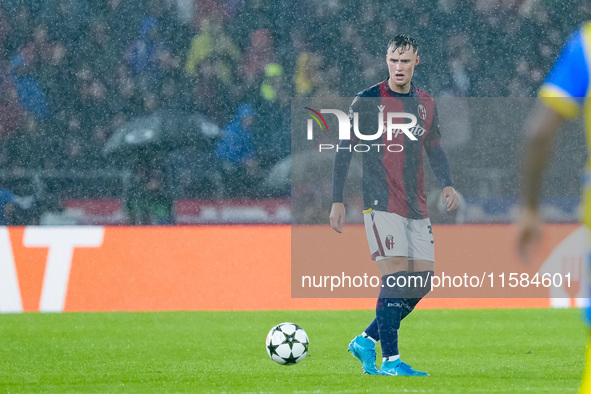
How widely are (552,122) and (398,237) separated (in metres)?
3.42

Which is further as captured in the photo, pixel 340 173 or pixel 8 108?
pixel 8 108

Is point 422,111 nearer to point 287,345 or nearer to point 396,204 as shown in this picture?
point 396,204

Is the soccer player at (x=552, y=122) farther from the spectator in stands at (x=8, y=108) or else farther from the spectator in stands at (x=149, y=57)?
the spectator in stands at (x=149, y=57)

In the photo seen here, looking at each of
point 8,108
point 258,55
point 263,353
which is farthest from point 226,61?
point 263,353

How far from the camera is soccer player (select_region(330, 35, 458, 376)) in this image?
589 cm

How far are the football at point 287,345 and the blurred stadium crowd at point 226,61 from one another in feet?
22.2

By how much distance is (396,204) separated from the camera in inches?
238

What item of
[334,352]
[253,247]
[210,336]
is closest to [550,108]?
[334,352]

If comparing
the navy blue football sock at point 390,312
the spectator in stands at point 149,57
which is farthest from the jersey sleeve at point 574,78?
the spectator in stands at point 149,57

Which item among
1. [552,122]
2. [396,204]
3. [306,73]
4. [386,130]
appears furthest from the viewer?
[306,73]

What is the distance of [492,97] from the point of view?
43.6ft

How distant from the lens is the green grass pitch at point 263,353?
575 cm

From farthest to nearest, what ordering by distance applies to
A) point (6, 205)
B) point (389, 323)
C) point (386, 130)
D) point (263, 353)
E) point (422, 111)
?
point (6, 205) < point (263, 353) < point (386, 130) < point (422, 111) < point (389, 323)

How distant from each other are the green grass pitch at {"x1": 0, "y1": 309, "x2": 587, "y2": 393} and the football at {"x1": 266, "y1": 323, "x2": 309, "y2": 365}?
0.39 ft
